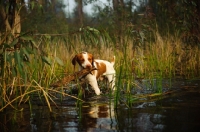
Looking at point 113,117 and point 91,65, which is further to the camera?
point 91,65

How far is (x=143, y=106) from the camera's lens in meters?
3.66

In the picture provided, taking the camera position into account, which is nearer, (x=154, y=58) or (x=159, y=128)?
(x=159, y=128)

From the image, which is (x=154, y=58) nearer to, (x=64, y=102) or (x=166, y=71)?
(x=166, y=71)

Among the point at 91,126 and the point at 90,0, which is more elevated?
the point at 90,0

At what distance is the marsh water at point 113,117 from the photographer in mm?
2688

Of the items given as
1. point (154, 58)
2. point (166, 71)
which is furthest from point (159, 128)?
point (154, 58)

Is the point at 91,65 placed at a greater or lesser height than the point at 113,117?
greater

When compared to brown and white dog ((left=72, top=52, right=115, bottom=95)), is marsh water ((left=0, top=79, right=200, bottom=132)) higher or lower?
lower

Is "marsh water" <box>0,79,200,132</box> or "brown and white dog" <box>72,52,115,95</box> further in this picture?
"brown and white dog" <box>72,52,115,95</box>

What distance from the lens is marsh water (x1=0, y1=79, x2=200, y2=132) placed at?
106 inches

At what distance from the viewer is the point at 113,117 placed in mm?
3113

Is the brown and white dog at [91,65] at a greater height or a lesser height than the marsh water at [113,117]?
greater

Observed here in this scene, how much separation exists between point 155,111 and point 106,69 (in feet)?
9.56

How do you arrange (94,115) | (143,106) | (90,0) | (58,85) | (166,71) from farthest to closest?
1. (90,0)
2. (166,71)
3. (58,85)
4. (143,106)
5. (94,115)
